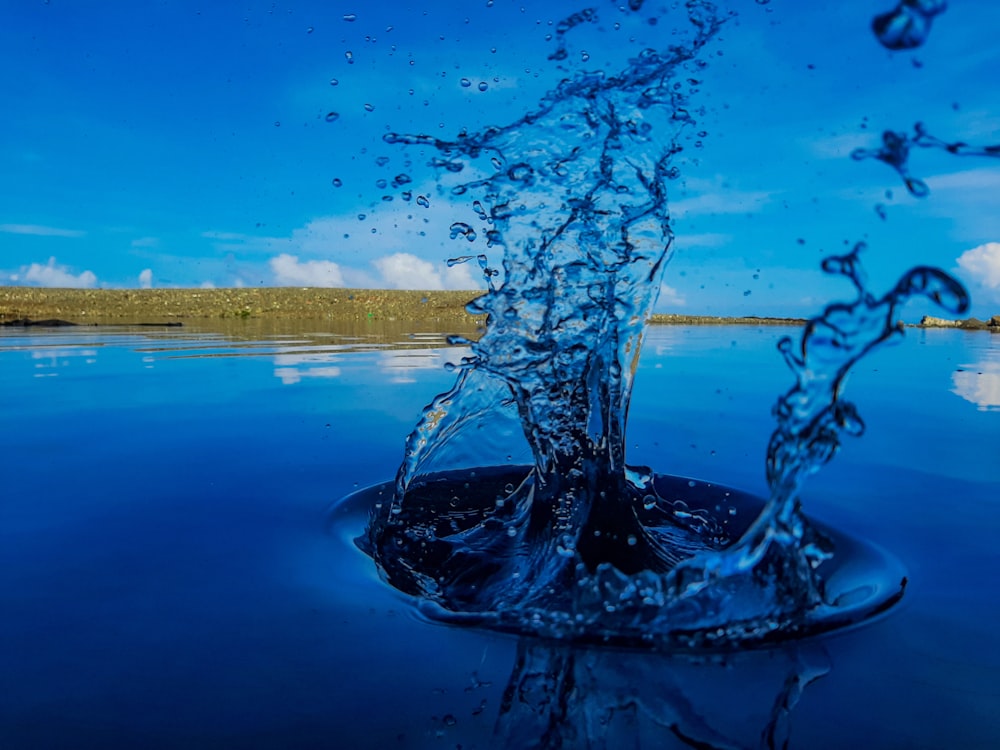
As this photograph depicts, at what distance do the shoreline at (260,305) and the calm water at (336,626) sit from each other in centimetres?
2951

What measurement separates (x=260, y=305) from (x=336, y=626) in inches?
1755

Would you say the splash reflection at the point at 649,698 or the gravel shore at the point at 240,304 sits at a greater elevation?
the gravel shore at the point at 240,304

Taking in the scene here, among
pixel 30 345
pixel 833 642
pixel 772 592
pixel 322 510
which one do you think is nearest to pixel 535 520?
pixel 322 510

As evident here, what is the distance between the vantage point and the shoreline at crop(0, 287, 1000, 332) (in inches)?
1427

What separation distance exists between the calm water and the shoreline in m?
29.5

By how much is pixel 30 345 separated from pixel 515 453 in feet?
44.0

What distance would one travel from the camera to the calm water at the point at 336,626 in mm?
1637

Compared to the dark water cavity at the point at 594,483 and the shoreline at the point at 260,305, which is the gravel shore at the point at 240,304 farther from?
the dark water cavity at the point at 594,483

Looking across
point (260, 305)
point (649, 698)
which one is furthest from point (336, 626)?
point (260, 305)

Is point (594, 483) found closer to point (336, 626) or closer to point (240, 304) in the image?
point (336, 626)

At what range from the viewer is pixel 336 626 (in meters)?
2.14

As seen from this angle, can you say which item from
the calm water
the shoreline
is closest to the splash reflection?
the calm water

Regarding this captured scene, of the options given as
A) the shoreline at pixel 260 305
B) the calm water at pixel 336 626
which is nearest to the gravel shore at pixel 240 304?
the shoreline at pixel 260 305

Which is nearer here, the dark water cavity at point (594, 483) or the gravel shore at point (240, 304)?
the dark water cavity at point (594, 483)
